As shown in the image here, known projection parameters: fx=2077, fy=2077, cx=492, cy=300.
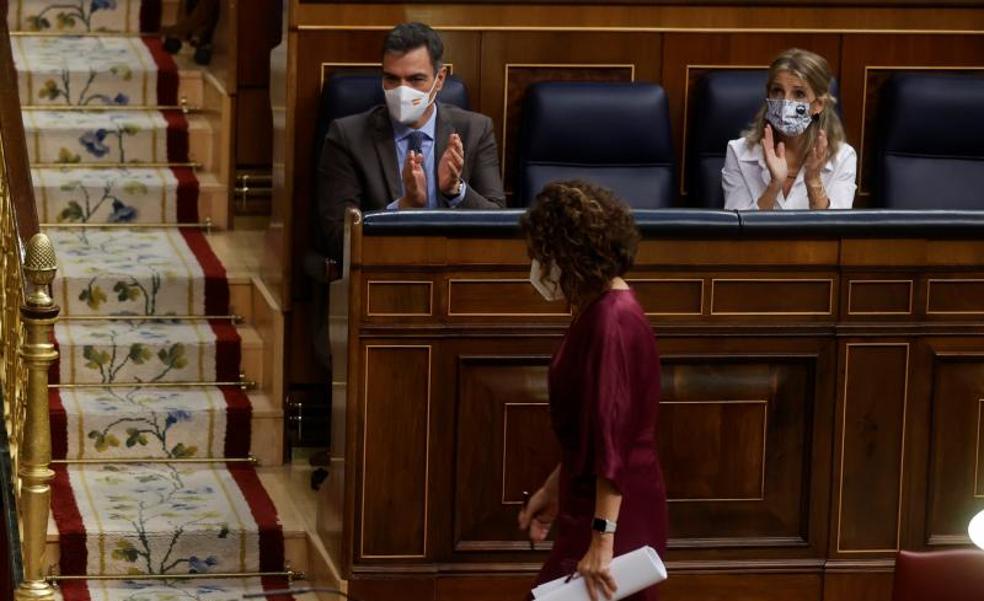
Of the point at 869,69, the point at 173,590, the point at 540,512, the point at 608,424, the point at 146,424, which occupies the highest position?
the point at 869,69

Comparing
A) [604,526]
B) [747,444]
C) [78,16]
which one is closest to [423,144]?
[747,444]

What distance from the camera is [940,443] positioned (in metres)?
4.45

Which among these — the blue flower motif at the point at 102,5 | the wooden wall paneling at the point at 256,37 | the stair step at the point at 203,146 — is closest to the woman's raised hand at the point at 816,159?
the wooden wall paneling at the point at 256,37

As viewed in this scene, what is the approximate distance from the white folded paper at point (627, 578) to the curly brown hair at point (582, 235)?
1.44 ft

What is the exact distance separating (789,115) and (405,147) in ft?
3.04

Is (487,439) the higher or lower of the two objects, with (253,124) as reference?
lower

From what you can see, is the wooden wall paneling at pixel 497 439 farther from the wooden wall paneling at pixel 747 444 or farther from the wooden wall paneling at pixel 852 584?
the wooden wall paneling at pixel 852 584

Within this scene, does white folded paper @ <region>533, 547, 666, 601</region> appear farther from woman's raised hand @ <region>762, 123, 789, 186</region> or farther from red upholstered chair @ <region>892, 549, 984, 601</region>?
woman's raised hand @ <region>762, 123, 789, 186</region>

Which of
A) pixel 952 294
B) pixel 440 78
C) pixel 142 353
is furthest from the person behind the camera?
pixel 142 353

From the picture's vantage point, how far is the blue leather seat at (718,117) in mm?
5371

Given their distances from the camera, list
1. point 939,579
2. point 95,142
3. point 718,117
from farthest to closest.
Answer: point 95,142, point 718,117, point 939,579

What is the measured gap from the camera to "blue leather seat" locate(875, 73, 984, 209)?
215 inches

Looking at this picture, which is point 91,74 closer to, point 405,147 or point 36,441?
point 405,147

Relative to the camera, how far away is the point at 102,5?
695cm
